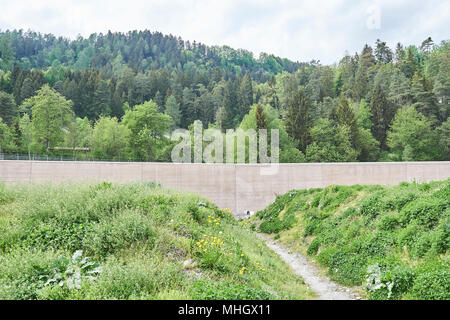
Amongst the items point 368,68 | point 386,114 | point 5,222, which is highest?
point 368,68

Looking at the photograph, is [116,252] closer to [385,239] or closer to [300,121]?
[385,239]

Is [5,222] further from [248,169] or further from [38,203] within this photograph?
[248,169]

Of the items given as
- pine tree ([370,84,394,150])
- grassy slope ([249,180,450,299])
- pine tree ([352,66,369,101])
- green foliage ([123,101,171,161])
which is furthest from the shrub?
pine tree ([352,66,369,101])

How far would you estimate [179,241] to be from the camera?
734 centimetres

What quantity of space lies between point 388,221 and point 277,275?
3.65m

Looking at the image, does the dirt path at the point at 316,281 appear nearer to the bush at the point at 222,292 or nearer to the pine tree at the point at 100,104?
the bush at the point at 222,292

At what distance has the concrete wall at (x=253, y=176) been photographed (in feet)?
86.5

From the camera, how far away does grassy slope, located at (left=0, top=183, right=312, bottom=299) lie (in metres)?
5.30

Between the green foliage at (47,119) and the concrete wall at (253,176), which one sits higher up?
the green foliage at (47,119)

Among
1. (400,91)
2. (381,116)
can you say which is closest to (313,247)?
(381,116)

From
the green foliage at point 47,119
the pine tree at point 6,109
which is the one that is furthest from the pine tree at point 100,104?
the green foliage at point 47,119

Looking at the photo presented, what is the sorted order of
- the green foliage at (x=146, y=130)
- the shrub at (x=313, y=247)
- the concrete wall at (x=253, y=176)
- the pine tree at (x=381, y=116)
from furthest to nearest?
the pine tree at (x=381, y=116)
the green foliage at (x=146, y=130)
the concrete wall at (x=253, y=176)
the shrub at (x=313, y=247)

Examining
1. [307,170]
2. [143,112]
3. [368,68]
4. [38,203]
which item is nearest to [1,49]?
[143,112]

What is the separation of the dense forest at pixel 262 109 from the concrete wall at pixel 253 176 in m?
23.3
